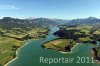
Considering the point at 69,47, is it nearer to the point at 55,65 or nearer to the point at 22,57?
the point at 22,57

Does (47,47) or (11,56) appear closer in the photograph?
(11,56)

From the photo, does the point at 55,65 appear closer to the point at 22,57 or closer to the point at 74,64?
the point at 74,64

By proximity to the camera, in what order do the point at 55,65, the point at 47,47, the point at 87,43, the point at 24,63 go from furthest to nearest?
the point at 87,43 → the point at 47,47 → the point at 24,63 → the point at 55,65

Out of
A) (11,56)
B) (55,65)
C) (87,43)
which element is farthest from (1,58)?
(87,43)

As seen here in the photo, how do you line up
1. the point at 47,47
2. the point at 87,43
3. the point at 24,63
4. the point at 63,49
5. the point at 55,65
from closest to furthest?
the point at 55,65
the point at 24,63
the point at 63,49
the point at 47,47
the point at 87,43

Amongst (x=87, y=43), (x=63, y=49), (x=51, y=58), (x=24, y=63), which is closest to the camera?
(x=24, y=63)

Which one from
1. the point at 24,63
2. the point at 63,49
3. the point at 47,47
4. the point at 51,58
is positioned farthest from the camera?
the point at 47,47

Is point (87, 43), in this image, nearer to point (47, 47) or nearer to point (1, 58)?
point (47, 47)

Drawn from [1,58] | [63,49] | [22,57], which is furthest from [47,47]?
[1,58]

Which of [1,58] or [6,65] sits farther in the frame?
[1,58]
